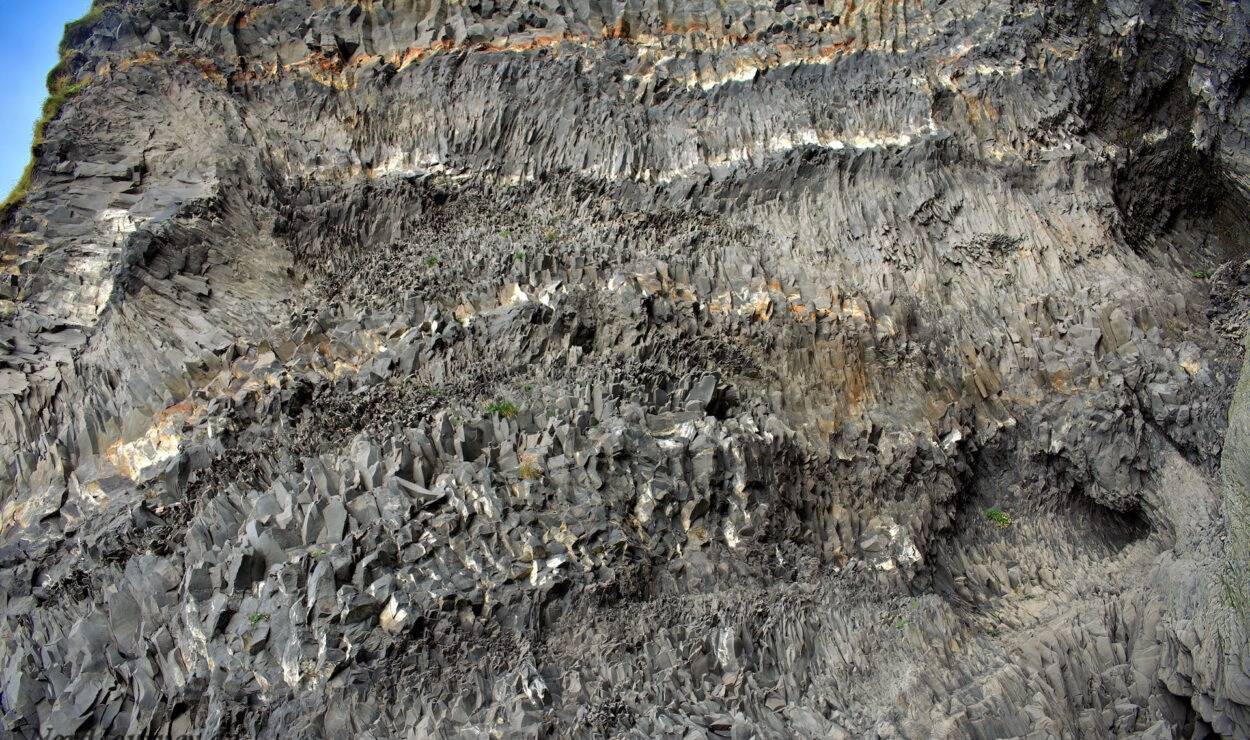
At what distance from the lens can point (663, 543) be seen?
11.2 meters

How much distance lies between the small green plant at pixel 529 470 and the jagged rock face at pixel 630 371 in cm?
22

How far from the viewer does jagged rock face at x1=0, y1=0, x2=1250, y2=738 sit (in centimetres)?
947

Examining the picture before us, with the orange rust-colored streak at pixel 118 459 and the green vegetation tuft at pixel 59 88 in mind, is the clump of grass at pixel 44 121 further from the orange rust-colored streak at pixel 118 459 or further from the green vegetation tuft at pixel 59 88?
the orange rust-colored streak at pixel 118 459

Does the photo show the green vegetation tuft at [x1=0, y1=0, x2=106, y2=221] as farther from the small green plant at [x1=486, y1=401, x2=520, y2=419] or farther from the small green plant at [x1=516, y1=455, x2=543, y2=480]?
the small green plant at [x1=516, y1=455, x2=543, y2=480]

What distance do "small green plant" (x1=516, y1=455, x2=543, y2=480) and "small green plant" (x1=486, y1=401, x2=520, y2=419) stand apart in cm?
91

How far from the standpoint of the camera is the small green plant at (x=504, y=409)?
38.5 feet

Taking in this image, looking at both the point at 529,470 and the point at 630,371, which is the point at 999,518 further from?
the point at 529,470

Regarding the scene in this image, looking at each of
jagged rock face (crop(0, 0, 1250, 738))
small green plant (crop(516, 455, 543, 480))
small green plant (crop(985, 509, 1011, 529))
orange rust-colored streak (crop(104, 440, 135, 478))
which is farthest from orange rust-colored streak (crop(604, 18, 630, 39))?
orange rust-colored streak (crop(104, 440, 135, 478))

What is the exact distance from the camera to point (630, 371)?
12.8m

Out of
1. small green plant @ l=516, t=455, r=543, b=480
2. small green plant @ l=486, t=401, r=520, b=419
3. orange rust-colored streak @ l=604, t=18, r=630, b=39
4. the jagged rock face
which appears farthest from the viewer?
orange rust-colored streak @ l=604, t=18, r=630, b=39

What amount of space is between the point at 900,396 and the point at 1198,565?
5.01m

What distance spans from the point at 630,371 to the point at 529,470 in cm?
267

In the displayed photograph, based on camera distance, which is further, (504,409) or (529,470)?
(504,409)

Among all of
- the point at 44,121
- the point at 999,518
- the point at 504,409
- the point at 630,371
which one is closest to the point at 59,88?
the point at 44,121
